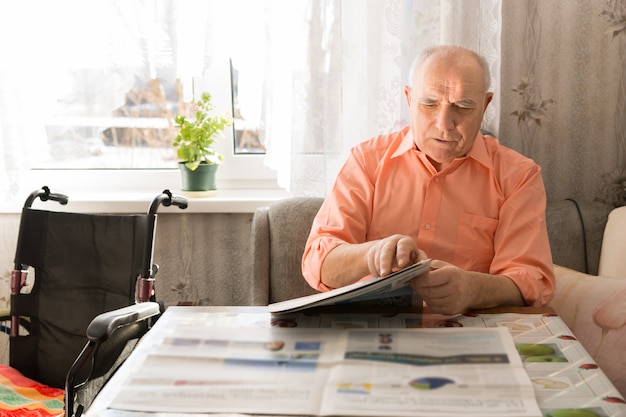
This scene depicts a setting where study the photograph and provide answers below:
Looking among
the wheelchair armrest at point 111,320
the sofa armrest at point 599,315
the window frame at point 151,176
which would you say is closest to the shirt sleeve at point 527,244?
the sofa armrest at point 599,315

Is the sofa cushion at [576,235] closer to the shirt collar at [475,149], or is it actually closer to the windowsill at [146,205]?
the shirt collar at [475,149]

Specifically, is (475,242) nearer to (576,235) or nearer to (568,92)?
(576,235)

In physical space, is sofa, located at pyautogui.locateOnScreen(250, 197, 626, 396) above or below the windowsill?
below

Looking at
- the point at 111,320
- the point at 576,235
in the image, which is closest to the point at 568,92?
the point at 576,235

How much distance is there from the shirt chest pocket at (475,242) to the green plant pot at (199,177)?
0.97m

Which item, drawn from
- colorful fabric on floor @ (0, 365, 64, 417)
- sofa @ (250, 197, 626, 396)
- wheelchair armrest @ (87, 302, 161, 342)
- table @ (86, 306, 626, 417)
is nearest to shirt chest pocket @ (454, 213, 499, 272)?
sofa @ (250, 197, 626, 396)

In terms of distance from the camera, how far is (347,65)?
235cm

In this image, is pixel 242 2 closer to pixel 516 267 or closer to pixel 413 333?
pixel 516 267

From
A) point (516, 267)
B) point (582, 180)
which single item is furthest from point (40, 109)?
point (582, 180)

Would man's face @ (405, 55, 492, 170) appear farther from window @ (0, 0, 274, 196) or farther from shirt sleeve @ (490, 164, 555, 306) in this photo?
window @ (0, 0, 274, 196)

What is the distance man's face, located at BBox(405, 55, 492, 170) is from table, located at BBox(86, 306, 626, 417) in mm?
514

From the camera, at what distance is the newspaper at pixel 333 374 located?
39.9 inches

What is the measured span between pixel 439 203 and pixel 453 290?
511 millimetres

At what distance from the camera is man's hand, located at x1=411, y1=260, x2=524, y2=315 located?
4.77 ft
